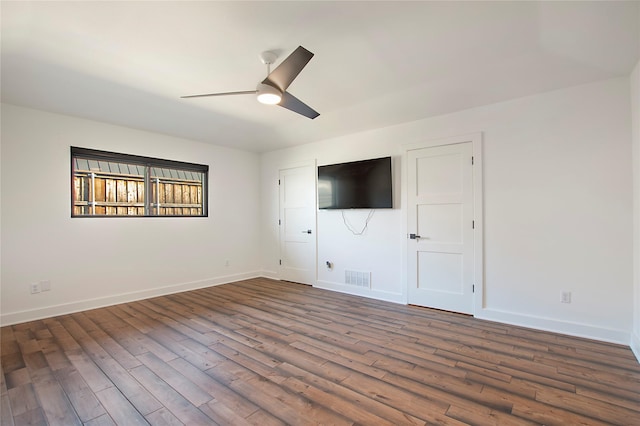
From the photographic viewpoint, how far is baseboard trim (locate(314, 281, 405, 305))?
14.2 feet

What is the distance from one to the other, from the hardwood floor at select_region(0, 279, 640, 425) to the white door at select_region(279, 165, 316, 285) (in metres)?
1.83

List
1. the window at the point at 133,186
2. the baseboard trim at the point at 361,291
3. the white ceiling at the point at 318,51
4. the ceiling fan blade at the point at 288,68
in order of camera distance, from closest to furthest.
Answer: the white ceiling at the point at 318,51 → the ceiling fan blade at the point at 288,68 → the window at the point at 133,186 → the baseboard trim at the point at 361,291

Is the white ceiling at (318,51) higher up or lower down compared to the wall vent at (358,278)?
higher up

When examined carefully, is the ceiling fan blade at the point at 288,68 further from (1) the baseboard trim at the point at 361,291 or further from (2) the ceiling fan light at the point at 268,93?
(1) the baseboard trim at the point at 361,291

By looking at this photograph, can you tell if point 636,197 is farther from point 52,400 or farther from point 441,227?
point 52,400

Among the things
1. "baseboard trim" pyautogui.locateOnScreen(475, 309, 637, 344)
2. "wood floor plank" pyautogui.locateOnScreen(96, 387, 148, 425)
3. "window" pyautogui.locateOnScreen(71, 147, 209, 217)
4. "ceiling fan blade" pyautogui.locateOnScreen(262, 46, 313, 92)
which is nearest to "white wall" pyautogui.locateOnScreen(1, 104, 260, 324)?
"window" pyautogui.locateOnScreen(71, 147, 209, 217)

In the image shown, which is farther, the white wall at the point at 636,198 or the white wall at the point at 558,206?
the white wall at the point at 558,206

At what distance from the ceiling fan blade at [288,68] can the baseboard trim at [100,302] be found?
12.9ft

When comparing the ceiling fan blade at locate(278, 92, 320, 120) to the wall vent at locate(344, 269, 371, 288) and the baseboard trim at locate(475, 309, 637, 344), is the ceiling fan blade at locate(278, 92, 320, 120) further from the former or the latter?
the baseboard trim at locate(475, 309, 637, 344)

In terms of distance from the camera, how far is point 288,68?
7.99 ft

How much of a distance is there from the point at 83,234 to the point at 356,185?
13.3 feet

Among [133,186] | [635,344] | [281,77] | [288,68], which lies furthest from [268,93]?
[635,344]

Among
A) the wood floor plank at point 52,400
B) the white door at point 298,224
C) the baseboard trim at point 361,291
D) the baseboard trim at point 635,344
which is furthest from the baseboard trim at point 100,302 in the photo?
the baseboard trim at point 635,344

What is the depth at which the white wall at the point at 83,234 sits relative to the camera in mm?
3564
